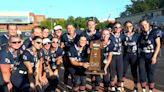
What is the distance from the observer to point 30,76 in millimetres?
7855

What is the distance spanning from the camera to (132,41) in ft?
34.2

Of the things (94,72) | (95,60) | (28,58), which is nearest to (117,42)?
(95,60)

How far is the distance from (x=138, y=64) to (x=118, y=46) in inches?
27.0

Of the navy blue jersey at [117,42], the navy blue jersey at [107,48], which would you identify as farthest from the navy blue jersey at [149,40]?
the navy blue jersey at [107,48]

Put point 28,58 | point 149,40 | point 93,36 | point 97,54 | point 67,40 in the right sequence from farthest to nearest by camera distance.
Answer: point 67,40 → point 93,36 → point 149,40 → point 97,54 → point 28,58

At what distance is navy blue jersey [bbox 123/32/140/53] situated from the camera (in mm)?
10398

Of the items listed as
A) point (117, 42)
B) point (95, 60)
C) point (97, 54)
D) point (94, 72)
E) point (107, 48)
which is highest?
point (117, 42)

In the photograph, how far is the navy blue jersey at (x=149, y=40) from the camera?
9.96 meters

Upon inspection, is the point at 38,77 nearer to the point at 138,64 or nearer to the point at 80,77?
the point at 80,77

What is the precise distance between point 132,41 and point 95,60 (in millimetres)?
1350

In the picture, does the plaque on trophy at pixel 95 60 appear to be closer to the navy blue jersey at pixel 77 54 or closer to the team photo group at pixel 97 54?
the team photo group at pixel 97 54

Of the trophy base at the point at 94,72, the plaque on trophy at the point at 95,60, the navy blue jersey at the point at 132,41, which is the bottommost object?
the trophy base at the point at 94,72

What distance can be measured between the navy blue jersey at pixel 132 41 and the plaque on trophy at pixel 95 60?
3.46 feet

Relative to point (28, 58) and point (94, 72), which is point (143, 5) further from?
point (28, 58)
